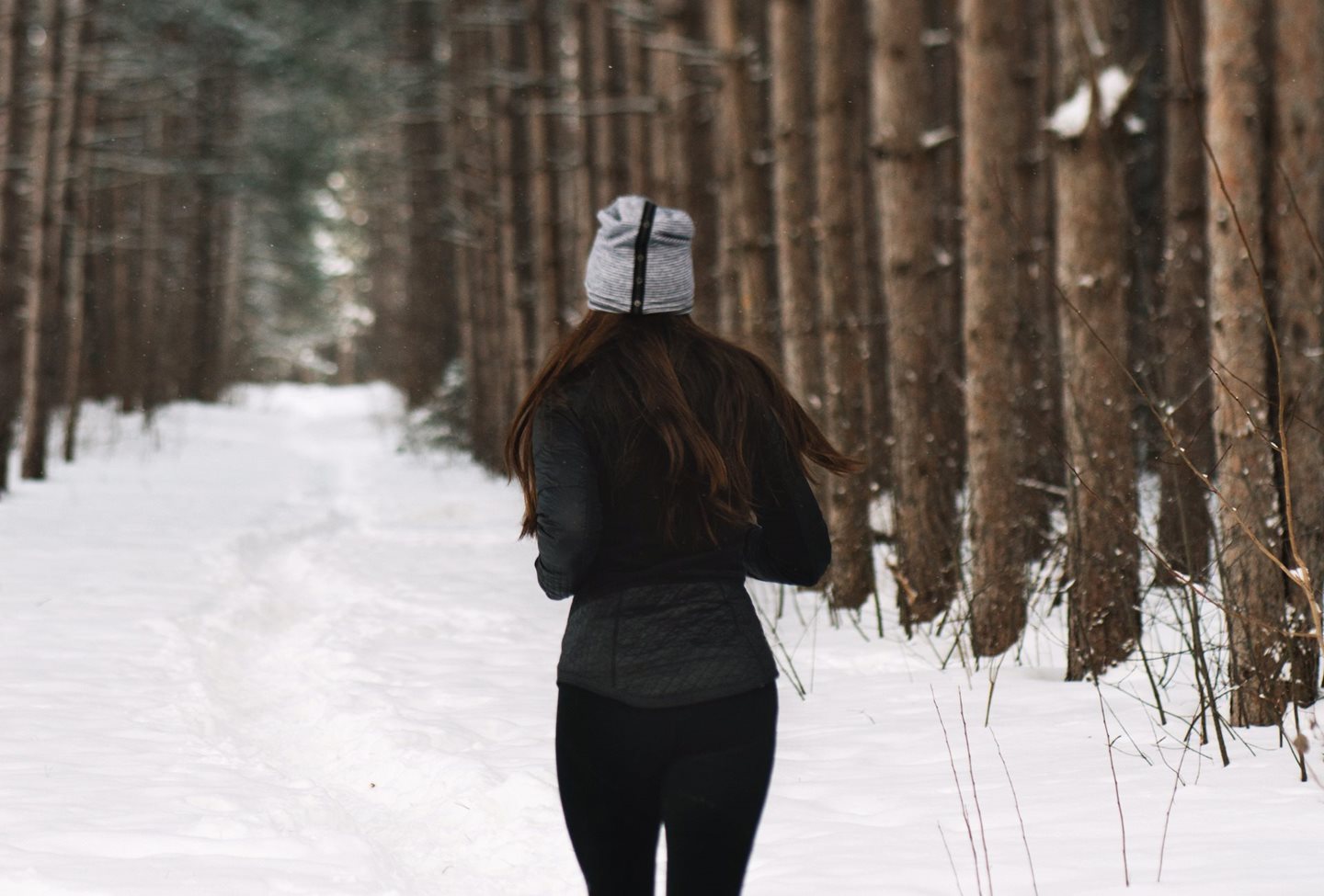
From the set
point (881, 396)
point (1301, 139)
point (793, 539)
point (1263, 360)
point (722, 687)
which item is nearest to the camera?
point (722, 687)

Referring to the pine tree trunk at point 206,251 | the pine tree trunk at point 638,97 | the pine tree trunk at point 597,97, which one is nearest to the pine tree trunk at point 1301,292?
the pine tree trunk at point 638,97

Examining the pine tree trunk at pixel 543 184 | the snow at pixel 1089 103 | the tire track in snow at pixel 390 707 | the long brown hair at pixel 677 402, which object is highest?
the pine tree trunk at pixel 543 184

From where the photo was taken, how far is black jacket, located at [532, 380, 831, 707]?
2.32 meters

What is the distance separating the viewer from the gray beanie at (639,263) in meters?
2.45

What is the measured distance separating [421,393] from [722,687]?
97.2ft

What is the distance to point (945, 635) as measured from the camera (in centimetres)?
809

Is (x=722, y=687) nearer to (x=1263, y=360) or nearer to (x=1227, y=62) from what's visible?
(x=1263, y=360)

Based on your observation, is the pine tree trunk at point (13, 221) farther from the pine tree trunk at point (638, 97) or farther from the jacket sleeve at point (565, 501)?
the jacket sleeve at point (565, 501)

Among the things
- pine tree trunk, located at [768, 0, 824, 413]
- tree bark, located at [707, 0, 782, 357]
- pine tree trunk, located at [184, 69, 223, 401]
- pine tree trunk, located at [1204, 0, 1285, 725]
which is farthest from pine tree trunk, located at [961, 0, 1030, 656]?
pine tree trunk, located at [184, 69, 223, 401]

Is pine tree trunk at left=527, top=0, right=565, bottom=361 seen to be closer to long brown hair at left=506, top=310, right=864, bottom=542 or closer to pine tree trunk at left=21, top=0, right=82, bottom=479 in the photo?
pine tree trunk at left=21, top=0, right=82, bottom=479

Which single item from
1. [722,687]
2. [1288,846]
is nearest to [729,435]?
[722,687]

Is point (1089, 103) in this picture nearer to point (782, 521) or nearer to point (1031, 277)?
point (782, 521)

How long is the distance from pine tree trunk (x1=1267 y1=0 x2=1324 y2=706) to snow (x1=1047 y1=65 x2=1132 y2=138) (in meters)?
0.77

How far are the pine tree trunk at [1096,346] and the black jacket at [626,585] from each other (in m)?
4.40
